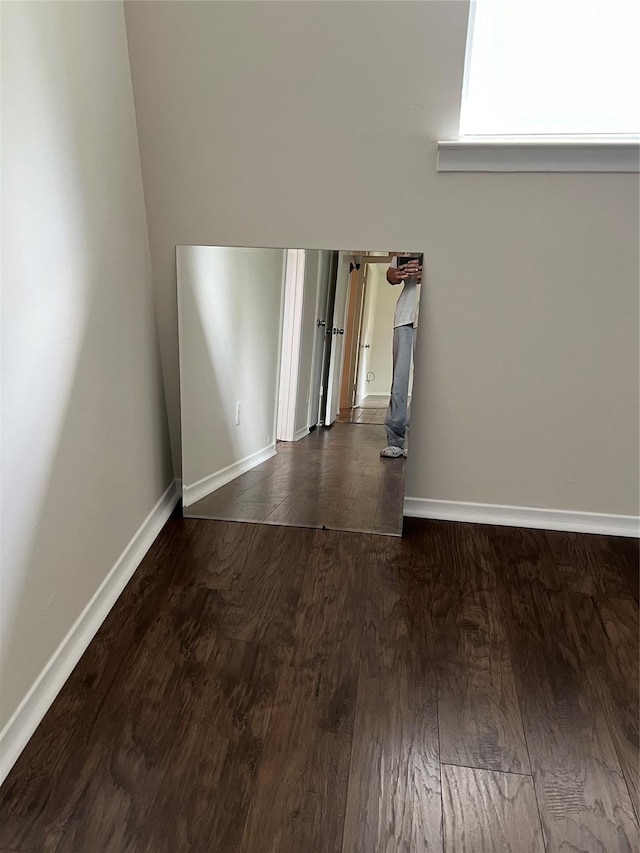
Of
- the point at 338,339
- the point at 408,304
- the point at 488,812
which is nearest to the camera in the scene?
the point at 488,812

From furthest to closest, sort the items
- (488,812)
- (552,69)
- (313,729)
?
(552,69)
(313,729)
(488,812)

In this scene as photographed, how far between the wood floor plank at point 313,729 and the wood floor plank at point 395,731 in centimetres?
3

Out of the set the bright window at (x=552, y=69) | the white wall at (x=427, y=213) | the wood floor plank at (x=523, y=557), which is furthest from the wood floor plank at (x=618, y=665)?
the bright window at (x=552, y=69)

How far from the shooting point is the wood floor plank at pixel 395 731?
3.53ft

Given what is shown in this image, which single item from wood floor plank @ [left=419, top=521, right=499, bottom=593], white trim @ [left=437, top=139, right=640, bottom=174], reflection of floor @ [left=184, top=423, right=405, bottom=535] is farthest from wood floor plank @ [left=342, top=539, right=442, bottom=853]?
white trim @ [left=437, top=139, right=640, bottom=174]

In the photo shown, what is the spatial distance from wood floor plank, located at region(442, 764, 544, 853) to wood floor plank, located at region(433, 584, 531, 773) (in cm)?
3

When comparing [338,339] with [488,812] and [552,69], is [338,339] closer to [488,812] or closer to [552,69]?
[552,69]

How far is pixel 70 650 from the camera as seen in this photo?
1403mm

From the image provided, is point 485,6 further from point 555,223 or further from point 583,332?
point 583,332

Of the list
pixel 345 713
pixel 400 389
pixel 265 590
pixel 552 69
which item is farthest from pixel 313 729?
pixel 552 69

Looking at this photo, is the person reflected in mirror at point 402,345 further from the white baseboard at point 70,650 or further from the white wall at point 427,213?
the white baseboard at point 70,650

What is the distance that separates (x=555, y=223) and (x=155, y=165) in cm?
117

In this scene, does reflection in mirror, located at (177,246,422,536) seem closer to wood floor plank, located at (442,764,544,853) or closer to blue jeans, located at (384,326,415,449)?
blue jeans, located at (384,326,415,449)

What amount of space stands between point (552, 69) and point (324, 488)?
1.41 metres
